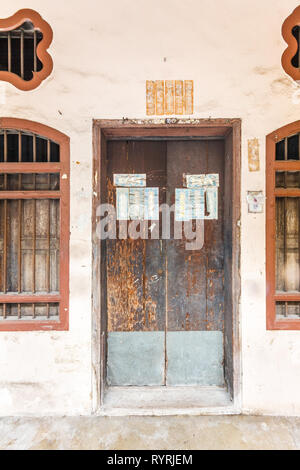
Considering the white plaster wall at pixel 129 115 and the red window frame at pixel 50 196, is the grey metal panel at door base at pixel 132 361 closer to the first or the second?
the white plaster wall at pixel 129 115

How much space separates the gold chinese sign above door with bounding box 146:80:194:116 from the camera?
2451 mm

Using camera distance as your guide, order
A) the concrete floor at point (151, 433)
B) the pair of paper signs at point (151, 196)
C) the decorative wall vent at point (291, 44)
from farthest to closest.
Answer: the pair of paper signs at point (151, 196) < the decorative wall vent at point (291, 44) < the concrete floor at point (151, 433)

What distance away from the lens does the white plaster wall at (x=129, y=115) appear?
2.42 m

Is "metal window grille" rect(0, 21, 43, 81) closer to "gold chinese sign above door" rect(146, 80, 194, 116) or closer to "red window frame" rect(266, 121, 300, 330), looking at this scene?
"gold chinese sign above door" rect(146, 80, 194, 116)

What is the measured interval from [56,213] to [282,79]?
2428 millimetres

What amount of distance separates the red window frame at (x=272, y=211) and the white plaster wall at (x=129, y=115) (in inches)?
2.2

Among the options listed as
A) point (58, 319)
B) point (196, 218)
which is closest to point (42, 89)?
point (196, 218)

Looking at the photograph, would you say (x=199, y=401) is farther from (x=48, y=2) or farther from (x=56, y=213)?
(x=48, y=2)

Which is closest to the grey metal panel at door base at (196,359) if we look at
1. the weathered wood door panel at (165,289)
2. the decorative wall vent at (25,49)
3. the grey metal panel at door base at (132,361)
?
the weathered wood door panel at (165,289)

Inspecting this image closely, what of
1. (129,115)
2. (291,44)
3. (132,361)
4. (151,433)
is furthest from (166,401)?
(291,44)

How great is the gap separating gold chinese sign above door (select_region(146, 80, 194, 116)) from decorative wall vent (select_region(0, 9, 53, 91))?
945mm

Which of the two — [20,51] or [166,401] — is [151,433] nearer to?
[166,401]

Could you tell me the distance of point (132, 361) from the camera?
2.79 m

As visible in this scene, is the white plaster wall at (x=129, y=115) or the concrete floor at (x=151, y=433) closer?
the concrete floor at (x=151, y=433)
